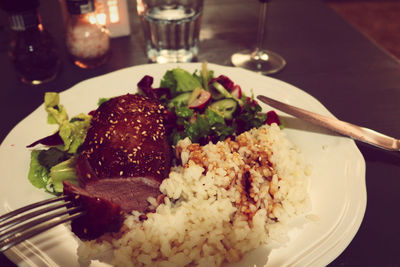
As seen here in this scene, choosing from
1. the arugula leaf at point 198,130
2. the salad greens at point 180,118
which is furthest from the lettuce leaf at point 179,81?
the arugula leaf at point 198,130

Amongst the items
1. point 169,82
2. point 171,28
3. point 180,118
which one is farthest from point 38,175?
point 171,28

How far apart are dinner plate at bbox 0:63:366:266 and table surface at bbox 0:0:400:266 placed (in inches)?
7.9

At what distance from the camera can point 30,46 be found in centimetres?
253

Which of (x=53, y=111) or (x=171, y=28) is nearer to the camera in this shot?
(x=53, y=111)

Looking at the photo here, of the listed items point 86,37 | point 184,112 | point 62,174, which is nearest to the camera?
point 62,174

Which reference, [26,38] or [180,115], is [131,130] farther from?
[26,38]

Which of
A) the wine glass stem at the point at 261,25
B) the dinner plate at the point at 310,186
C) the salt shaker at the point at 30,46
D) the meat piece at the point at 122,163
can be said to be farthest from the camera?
the wine glass stem at the point at 261,25

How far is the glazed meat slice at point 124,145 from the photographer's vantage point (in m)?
Answer: 1.76

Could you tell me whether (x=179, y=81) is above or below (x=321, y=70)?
above

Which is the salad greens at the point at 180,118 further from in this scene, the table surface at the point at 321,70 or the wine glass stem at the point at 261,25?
the wine glass stem at the point at 261,25

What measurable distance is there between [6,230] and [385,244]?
163cm

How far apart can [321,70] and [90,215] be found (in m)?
2.20

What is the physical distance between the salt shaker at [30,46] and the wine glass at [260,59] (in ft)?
4.76

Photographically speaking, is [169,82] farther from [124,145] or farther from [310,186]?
[310,186]
